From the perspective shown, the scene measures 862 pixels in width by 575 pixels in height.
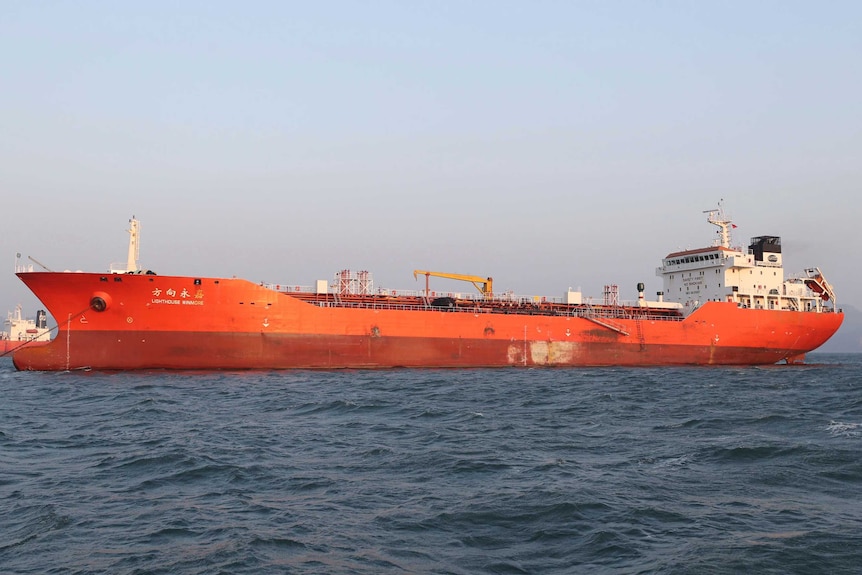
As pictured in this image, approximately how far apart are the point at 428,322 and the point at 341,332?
451 centimetres

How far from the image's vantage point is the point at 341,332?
30.3m

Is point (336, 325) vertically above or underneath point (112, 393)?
above

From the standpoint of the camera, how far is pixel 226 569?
21.6ft

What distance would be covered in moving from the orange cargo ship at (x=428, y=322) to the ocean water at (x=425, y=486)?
8.24 m

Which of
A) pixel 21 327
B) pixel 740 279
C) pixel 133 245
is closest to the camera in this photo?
pixel 133 245

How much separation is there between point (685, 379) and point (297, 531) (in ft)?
78.0

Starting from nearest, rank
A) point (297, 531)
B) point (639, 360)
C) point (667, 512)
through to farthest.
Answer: point (297, 531) < point (667, 512) < point (639, 360)

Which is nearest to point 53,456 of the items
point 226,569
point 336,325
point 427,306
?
point 226,569

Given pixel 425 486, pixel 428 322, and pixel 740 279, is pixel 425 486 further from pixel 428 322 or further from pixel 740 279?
pixel 740 279

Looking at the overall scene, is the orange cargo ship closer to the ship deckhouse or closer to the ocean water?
the ship deckhouse

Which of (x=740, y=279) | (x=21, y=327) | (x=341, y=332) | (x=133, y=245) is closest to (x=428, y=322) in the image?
(x=341, y=332)

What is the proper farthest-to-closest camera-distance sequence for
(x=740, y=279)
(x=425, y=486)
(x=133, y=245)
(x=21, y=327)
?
1. (x=21, y=327)
2. (x=740, y=279)
3. (x=133, y=245)
4. (x=425, y=486)

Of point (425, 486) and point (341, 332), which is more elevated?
point (341, 332)

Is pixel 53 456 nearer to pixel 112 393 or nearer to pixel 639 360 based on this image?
pixel 112 393
